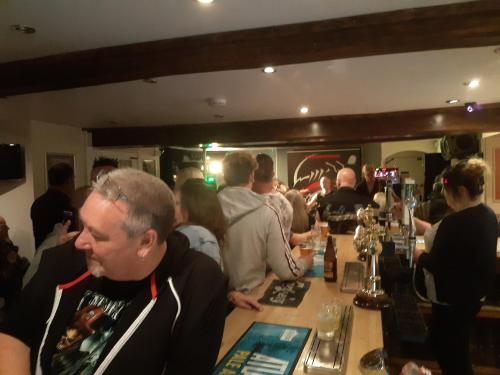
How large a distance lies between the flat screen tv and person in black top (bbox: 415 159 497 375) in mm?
3885

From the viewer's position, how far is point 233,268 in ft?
6.43

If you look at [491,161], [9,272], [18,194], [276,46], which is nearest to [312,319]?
[276,46]

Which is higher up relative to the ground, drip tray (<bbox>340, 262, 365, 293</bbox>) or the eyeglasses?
the eyeglasses

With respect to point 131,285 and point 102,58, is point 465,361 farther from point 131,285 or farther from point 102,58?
point 102,58

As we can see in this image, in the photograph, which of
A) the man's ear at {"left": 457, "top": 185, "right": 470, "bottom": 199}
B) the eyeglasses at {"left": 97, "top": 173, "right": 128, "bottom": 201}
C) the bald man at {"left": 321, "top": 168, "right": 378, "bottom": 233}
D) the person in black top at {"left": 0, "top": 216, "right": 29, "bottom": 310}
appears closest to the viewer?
the eyeglasses at {"left": 97, "top": 173, "right": 128, "bottom": 201}

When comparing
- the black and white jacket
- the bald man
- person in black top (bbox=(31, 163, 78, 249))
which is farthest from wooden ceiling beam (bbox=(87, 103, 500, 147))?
the black and white jacket

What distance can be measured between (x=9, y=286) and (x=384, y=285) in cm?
248

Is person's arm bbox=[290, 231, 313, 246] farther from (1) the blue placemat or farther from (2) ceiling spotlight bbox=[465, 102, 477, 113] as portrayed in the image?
(2) ceiling spotlight bbox=[465, 102, 477, 113]

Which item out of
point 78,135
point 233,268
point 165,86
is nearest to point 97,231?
point 233,268

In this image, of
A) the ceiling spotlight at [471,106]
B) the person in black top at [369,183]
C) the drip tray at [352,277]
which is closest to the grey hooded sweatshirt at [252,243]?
the drip tray at [352,277]

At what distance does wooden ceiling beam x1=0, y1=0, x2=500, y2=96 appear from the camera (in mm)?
1738

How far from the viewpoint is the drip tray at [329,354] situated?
1.15m

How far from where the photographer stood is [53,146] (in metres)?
4.75

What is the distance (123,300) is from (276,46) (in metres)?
1.51
